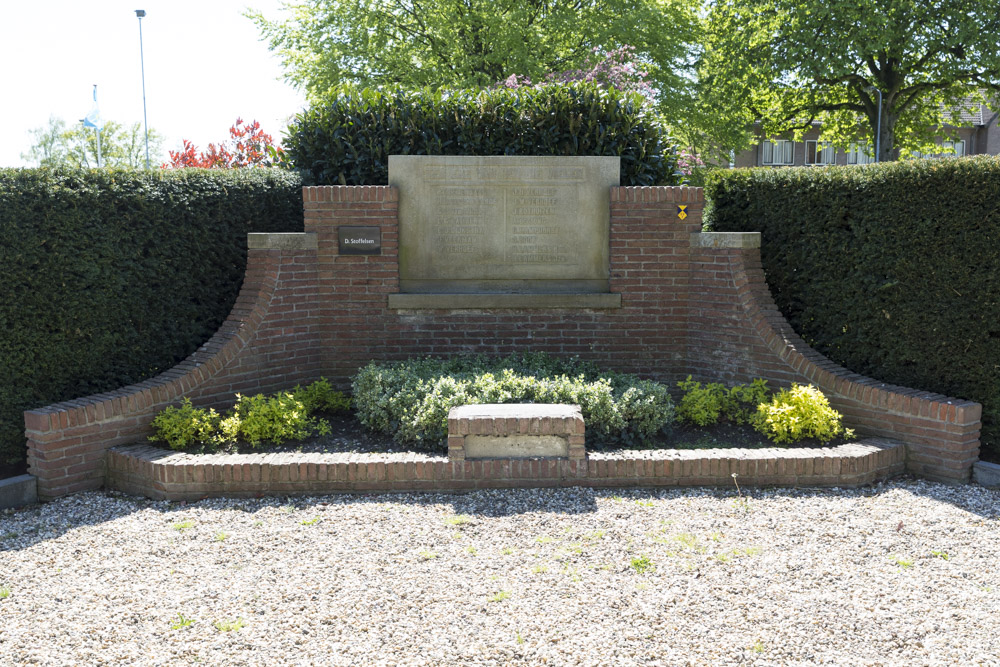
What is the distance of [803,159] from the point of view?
151 ft

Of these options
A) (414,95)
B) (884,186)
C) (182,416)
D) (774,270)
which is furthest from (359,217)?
(884,186)

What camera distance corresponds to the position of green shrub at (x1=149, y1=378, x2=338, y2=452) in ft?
19.5

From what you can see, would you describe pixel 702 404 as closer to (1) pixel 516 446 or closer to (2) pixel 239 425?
(1) pixel 516 446

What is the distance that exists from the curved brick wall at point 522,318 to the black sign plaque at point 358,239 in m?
0.06

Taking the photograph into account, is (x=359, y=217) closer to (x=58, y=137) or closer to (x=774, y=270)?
(x=774, y=270)

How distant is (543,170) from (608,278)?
3.94 ft

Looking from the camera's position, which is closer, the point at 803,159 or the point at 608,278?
the point at 608,278

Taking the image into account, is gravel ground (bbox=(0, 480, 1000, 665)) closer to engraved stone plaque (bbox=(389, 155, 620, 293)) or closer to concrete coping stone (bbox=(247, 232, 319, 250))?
concrete coping stone (bbox=(247, 232, 319, 250))

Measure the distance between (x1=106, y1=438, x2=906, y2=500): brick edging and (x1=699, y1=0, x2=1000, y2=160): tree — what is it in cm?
1732

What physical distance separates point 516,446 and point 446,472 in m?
0.53

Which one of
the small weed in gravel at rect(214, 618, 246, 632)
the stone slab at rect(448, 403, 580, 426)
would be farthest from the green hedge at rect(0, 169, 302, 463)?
the small weed in gravel at rect(214, 618, 246, 632)

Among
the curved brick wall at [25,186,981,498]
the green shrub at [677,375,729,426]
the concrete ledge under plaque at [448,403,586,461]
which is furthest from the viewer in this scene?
the curved brick wall at [25,186,981,498]

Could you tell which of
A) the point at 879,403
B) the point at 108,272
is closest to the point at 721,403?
the point at 879,403

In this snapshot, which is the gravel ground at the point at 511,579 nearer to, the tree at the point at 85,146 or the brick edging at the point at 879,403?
the brick edging at the point at 879,403
